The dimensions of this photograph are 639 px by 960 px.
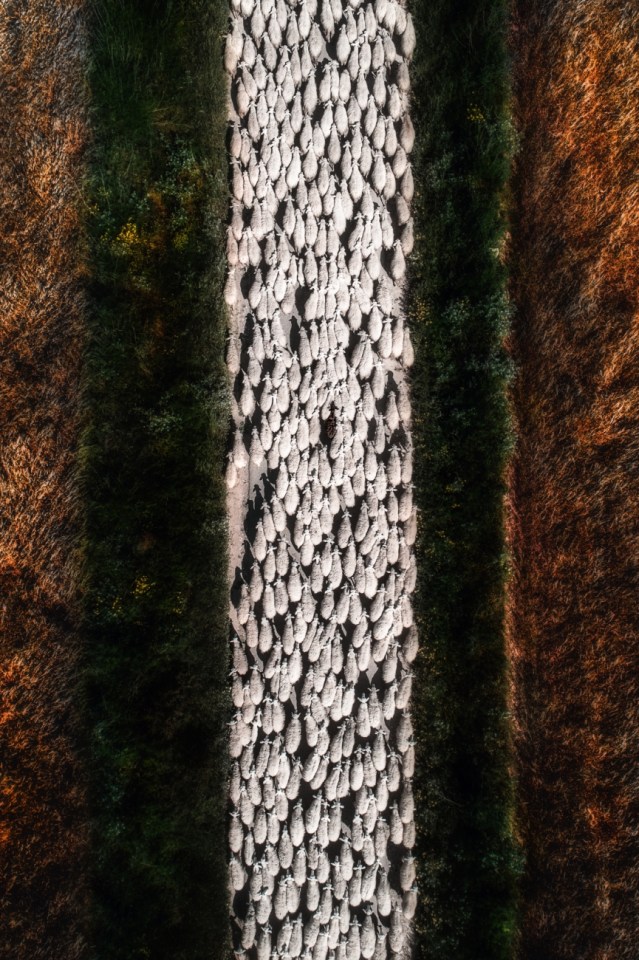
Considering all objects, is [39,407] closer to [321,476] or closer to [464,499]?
[321,476]

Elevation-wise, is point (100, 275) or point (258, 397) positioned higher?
point (100, 275)

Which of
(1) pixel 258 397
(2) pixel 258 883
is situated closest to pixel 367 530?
(1) pixel 258 397

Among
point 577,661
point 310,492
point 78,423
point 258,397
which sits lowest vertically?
point 577,661

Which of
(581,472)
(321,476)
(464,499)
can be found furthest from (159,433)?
(581,472)

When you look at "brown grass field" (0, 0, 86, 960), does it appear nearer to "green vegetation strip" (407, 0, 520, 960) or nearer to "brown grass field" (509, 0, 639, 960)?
"green vegetation strip" (407, 0, 520, 960)

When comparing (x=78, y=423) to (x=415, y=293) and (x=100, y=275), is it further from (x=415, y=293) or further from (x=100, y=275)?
(x=415, y=293)

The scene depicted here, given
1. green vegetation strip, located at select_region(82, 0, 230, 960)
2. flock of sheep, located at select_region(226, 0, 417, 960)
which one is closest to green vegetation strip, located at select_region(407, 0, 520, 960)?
flock of sheep, located at select_region(226, 0, 417, 960)
